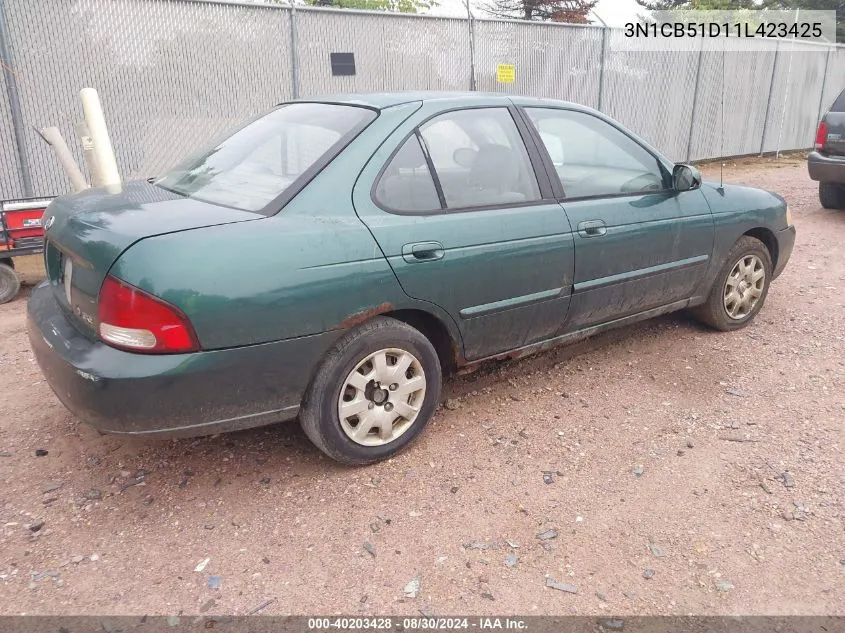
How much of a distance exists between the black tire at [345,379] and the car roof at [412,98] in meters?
1.06

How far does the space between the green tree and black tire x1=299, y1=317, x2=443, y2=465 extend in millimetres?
26150

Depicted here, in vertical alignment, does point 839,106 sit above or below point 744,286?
above

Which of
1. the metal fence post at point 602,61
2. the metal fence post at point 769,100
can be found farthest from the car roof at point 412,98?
the metal fence post at point 769,100

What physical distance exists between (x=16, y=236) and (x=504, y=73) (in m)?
7.65

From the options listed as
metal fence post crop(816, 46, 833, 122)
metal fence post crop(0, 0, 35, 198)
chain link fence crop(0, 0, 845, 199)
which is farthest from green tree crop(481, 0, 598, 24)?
metal fence post crop(0, 0, 35, 198)

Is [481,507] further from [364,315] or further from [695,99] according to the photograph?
[695,99]

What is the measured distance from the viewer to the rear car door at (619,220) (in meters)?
3.57

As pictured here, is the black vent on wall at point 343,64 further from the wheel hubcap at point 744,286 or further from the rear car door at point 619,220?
the wheel hubcap at point 744,286

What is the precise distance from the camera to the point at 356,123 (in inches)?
120

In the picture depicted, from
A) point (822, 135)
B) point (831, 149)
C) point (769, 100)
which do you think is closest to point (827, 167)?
point (831, 149)

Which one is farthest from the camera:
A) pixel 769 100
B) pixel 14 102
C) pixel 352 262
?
pixel 769 100

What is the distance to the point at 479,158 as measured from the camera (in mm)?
3324

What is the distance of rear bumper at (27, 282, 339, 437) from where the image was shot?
2.44 m

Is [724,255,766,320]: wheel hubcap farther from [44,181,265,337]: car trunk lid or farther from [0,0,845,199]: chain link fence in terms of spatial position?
[0,0,845,199]: chain link fence
